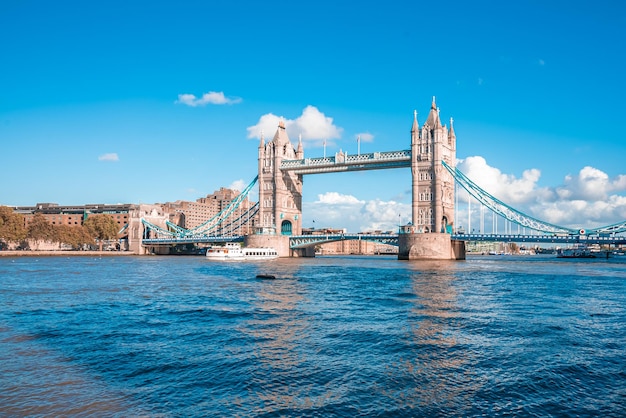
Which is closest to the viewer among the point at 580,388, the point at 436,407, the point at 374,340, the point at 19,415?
the point at 19,415

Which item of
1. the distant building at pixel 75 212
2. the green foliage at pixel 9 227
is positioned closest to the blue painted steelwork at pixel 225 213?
the green foliage at pixel 9 227

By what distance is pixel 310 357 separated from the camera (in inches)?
624

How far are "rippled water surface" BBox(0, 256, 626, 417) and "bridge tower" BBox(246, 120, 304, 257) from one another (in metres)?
76.6

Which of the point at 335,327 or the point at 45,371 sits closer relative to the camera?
the point at 45,371

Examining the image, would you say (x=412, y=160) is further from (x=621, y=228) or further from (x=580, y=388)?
(x=580, y=388)

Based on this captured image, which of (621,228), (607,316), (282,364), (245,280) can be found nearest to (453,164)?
(621,228)

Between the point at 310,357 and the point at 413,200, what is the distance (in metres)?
76.6

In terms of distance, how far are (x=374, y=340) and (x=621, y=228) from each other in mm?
78861

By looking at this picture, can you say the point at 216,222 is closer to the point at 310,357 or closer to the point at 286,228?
the point at 286,228

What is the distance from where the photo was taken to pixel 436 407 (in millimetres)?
11641

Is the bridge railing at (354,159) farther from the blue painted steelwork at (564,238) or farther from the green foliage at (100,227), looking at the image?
the green foliage at (100,227)

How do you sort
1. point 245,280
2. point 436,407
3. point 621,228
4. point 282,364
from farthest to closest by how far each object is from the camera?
point 621,228, point 245,280, point 282,364, point 436,407

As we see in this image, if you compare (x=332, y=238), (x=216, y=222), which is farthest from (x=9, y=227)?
(x=332, y=238)

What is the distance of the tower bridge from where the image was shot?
82.9 meters
